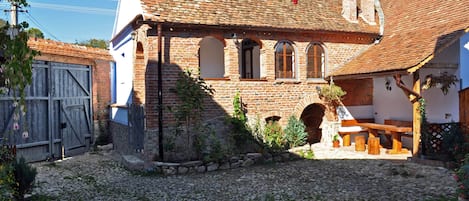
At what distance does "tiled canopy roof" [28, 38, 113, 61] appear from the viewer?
490 inches

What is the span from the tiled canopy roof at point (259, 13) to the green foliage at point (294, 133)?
3.34 metres

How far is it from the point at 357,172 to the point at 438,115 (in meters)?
4.42

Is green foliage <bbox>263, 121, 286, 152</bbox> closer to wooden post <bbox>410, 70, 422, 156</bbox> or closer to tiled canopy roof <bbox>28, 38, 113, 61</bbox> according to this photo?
wooden post <bbox>410, 70, 422, 156</bbox>

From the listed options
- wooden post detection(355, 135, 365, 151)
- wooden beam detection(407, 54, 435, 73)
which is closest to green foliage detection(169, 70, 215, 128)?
wooden post detection(355, 135, 365, 151)

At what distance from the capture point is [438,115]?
39.8 ft

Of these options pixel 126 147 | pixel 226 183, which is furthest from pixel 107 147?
pixel 226 183

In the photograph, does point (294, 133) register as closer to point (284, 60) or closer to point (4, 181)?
point (284, 60)

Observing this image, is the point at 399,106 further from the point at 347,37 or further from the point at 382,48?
the point at 347,37

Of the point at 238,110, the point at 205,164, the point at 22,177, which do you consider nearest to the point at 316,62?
the point at 238,110

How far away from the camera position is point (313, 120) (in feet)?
50.8

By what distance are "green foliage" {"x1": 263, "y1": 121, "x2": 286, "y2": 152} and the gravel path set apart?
950mm

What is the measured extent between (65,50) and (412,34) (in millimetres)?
12414

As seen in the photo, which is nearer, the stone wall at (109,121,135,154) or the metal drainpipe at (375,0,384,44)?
the stone wall at (109,121,135,154)

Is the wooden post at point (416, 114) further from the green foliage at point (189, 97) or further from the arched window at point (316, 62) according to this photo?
the green foliage at point (189, 97)
